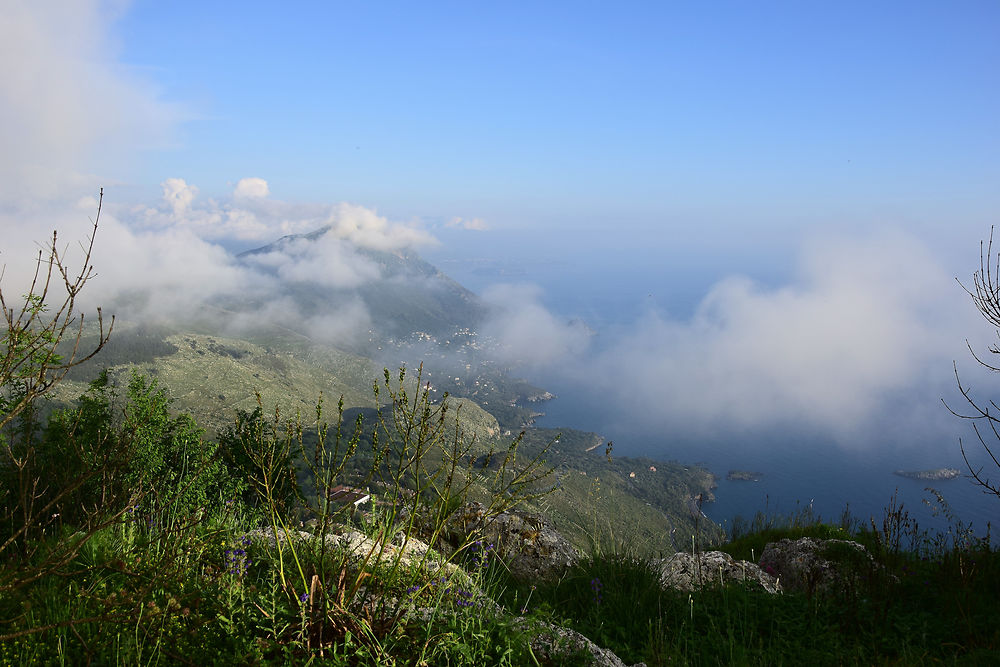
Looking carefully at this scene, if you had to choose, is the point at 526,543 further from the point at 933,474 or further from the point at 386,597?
the point at 933,474

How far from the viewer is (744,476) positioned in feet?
616

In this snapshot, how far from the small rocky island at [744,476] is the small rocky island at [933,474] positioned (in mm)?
49563

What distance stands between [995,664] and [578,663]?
379 centimetres

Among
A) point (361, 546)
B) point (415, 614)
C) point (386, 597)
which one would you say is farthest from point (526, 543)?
point (415, 614)

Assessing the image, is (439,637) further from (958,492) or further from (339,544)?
(958,492)

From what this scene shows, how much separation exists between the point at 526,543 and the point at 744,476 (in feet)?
675

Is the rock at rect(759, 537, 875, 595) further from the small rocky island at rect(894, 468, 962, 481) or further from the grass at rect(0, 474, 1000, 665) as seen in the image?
the small rocky island at rect(894, 468, 962, 481)

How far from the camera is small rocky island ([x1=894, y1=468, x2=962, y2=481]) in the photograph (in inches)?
6959

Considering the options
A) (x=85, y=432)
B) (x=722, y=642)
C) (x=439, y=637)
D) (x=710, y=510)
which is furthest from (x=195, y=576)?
(x=710, y=510)

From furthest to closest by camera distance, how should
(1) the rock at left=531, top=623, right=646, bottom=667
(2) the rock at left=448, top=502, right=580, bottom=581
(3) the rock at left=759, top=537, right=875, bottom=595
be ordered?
(2) the rock at left=448, top=502, right=580, bottom=581 → (3) the rock at left=759, top=537, right=875, bottom=595 → (1) the rock at left=531, top=623, right=646, bottom=667

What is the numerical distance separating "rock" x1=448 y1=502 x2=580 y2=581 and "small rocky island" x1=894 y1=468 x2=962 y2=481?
226 metres

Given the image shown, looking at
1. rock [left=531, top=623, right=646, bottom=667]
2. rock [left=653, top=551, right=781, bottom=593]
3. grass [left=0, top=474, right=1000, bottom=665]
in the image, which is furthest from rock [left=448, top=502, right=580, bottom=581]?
rock [left=531, top=623, right=646, bottom=667]

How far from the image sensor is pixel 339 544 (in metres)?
5.12

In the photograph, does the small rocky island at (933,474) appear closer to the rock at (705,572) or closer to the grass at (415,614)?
the rock at (705,572)
